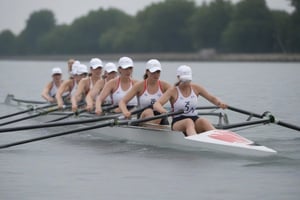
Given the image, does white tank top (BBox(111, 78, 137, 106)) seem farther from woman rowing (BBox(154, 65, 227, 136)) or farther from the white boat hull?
woman rowing (BBox(154, 65, 227, 136))

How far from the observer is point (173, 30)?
351 ft

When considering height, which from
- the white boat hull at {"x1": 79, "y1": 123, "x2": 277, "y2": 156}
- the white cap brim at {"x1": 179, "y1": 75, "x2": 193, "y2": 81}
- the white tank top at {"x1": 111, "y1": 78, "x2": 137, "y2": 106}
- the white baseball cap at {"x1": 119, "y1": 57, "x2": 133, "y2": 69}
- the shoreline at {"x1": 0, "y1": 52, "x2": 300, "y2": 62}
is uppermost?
the white baseball cap at {"x1": 119, "y1": 57, "x2": 133, "y2": 69}

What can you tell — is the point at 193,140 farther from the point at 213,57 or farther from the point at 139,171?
the point at 213,57

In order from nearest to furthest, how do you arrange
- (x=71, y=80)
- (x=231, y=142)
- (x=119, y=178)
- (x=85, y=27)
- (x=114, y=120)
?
(x=119, y=178), (x=231, y=142), (x=114, y=120), (x=71, y=80), (x=85, y=27)

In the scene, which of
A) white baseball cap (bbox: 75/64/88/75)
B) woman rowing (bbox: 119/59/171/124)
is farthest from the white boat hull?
white baseball cap (bbox: 75/64/88/75)

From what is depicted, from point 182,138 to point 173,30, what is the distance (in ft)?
309

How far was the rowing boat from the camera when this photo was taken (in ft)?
42.1

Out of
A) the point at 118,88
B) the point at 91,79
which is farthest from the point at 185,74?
the point at 91,79

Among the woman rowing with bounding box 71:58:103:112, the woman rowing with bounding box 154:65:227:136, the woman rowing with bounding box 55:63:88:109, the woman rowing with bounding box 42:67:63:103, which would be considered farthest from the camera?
the woman rowing with bounding box 42:67:63:103

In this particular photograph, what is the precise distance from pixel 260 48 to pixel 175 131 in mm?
72322

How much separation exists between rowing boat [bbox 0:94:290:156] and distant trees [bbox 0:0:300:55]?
65.0 meters

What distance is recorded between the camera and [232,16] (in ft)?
301

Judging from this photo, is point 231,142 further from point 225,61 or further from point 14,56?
point 14,56

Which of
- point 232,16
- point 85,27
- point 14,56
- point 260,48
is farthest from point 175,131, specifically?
point 14,56
